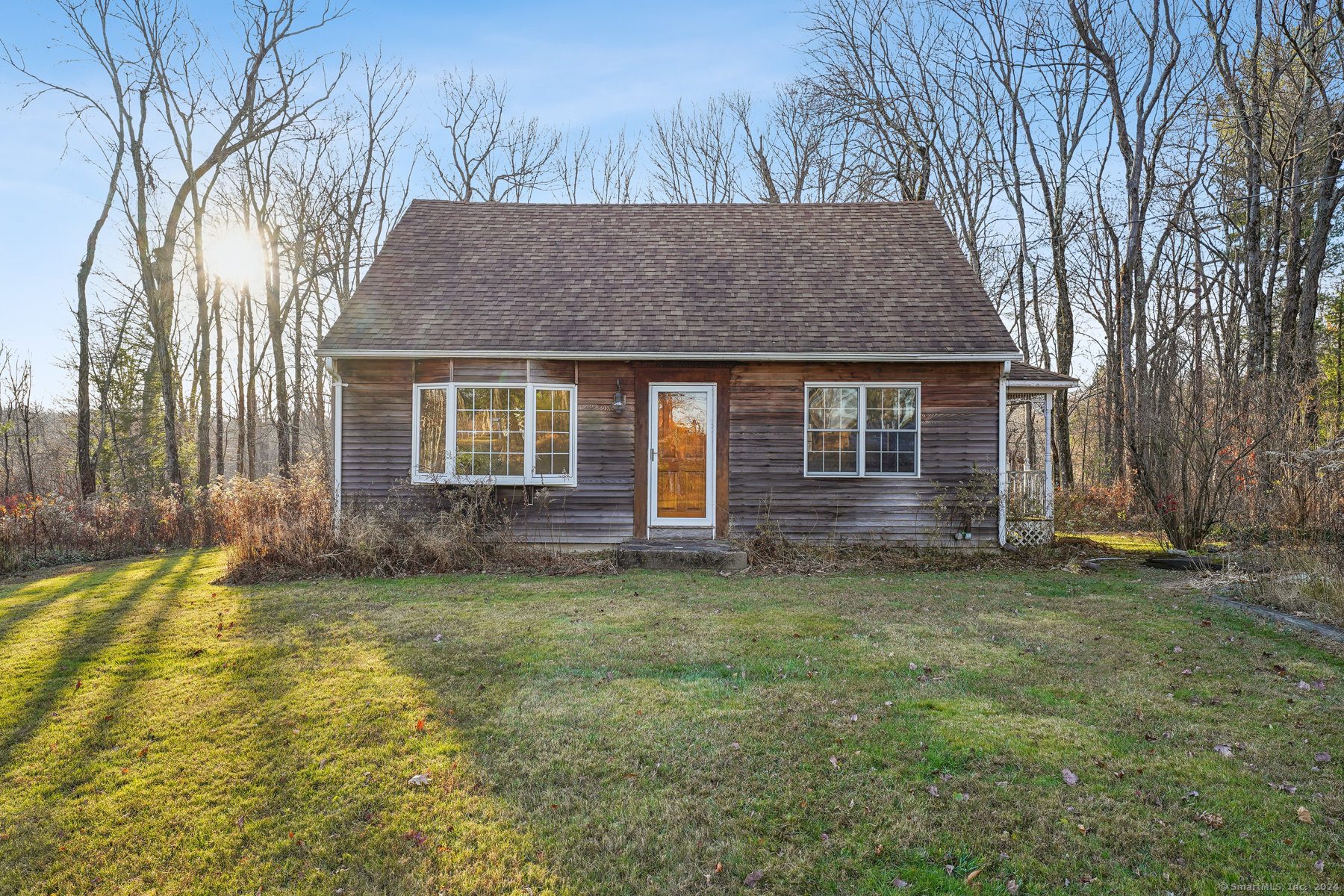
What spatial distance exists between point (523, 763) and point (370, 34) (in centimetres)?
2192

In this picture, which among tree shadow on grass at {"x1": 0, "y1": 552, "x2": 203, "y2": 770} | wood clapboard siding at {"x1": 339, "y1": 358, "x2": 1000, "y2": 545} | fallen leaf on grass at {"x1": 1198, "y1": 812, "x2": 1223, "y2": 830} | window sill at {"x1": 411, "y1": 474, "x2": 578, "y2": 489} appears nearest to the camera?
fallen leaf on grass at {"x1": 1198, "y1": 812, "x2": 1223, "y2": 830}

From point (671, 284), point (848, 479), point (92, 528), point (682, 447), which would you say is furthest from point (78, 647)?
point (848, 479)

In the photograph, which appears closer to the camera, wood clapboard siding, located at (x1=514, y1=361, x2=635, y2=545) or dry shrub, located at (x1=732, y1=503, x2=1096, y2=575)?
dry shrub, located at (x1=732, y1=503, x2=1096, y2=575)

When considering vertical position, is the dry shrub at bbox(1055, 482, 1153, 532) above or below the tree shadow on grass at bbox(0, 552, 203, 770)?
above

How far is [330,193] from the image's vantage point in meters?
20.4

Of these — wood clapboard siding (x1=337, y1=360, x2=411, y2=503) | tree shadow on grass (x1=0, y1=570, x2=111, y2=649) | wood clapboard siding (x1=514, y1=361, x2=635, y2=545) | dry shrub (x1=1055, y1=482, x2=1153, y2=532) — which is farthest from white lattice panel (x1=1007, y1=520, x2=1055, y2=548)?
tree shadow on grass (x1=0, y1=570, x2=111, y2=649)

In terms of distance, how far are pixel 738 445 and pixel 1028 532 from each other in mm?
4746

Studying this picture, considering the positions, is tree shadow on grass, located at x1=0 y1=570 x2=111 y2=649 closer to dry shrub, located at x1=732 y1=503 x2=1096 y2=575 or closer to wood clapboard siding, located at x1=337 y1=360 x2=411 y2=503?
wood clapboard siding, located at x1=337 y1=360 x2=411 y2=503

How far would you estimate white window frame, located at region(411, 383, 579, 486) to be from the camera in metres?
9.83

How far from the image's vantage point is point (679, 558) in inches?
357

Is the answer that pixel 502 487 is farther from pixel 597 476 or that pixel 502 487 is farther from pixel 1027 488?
pixel 1027 488

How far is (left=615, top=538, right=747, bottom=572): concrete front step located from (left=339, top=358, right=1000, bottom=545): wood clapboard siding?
103 cm

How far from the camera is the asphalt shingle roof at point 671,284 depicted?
1011cm

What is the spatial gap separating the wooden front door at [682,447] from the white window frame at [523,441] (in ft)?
4.07
